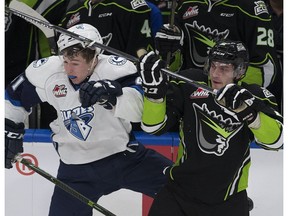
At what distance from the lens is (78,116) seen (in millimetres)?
3330

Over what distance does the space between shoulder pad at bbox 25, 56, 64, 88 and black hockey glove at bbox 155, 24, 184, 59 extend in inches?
18.1

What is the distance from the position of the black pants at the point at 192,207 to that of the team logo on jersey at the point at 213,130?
22 cm

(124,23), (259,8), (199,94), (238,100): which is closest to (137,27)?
(124,23)

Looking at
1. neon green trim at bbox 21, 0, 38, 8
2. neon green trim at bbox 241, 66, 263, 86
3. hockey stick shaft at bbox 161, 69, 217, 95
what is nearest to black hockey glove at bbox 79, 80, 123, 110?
hockey stick shaft at bbox 161, 69, 217, 95

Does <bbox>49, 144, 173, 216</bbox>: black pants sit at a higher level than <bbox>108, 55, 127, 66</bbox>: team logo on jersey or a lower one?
lower

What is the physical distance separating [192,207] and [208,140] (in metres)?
0.28

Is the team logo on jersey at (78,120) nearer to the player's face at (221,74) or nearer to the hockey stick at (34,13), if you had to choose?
the player's face at (221,74)

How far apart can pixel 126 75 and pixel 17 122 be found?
577 mm

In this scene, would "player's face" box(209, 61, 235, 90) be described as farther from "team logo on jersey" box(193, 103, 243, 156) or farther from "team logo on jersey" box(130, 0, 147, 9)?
"team logo on jersey" box(130, 0, 147, 9)

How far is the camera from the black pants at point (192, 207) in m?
3.08

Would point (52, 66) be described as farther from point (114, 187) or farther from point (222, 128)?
point (222, 128)

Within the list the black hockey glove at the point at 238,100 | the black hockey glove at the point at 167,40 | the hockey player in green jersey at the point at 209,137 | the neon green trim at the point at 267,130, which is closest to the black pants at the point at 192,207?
the hockey player in green jersey at the point at 209,137

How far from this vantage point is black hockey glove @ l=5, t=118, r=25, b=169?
344 centimetres
